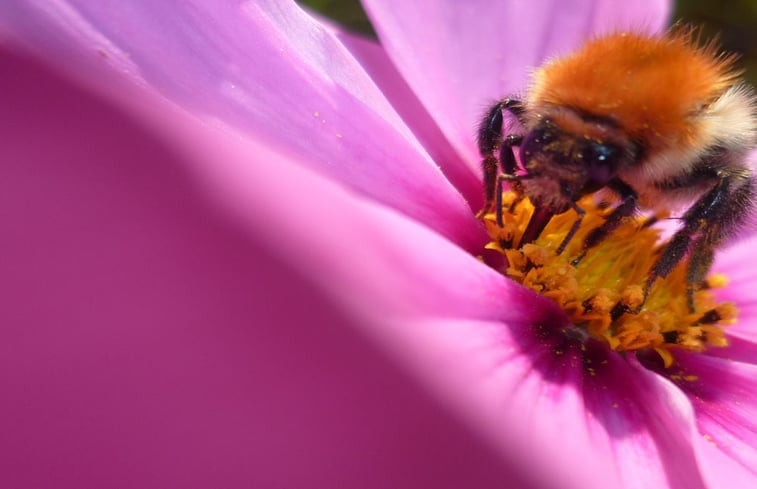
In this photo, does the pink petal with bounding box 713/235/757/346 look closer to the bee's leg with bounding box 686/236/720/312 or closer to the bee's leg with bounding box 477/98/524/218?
the bee's leg with bounding box 686/236/720/312

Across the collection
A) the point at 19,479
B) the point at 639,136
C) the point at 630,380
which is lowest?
the point at 19,479

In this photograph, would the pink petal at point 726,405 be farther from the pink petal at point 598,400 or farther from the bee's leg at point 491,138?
the bee's leg at point 491,138

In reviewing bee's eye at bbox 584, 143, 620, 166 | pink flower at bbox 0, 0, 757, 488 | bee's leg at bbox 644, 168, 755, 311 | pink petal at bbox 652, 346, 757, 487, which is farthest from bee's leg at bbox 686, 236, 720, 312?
pink flower at bbox 0, 0, 757, 488

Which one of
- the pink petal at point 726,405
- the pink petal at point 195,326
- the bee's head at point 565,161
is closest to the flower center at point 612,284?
the pink petal at point 726,405

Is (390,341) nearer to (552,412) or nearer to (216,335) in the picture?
(216,335)

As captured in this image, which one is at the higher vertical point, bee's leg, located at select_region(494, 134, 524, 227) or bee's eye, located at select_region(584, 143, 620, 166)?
bee's eye, located at select_region(584, 143, 620, 166)

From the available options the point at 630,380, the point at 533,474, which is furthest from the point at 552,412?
the point at 533,474

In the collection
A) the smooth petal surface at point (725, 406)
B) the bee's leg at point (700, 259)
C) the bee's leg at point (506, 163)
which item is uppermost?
the bee's leg at point (700, 259)
